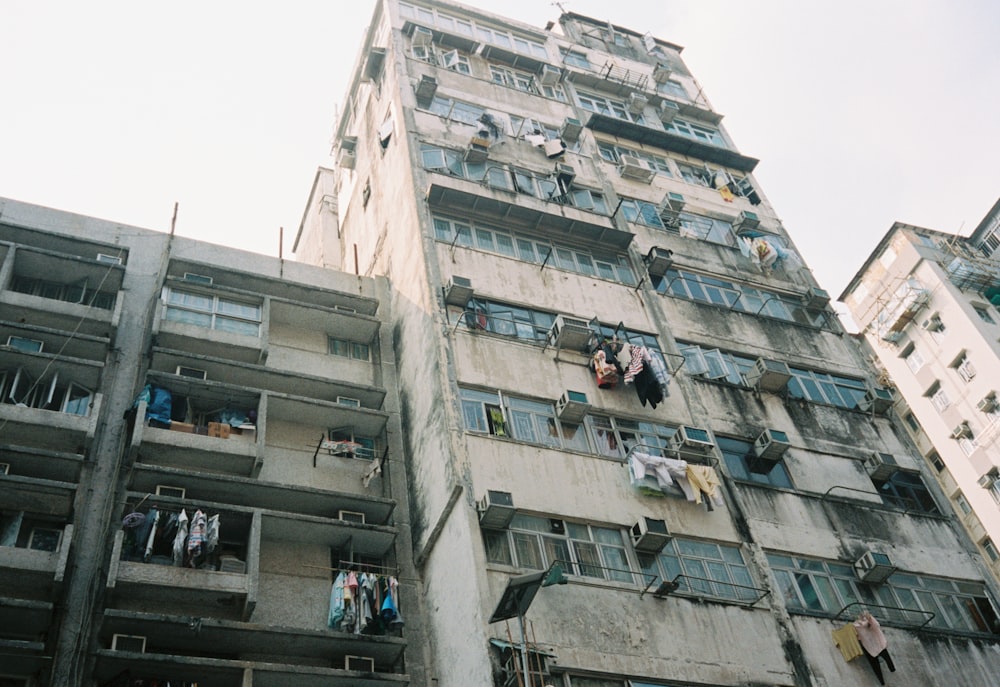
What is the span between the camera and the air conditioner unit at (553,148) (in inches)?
1104

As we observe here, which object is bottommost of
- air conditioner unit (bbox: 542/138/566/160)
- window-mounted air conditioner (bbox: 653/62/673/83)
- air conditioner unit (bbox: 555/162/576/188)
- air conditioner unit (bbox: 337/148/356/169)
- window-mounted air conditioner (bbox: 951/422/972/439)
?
→ window-mounted air conditioner (bbox: 951/422/972/439)

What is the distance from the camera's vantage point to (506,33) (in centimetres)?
3400

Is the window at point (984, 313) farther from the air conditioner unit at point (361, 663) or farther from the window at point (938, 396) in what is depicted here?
the air conditioner unit at point (361, 663)

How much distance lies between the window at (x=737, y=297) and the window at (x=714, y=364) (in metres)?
2.13

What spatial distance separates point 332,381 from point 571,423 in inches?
228

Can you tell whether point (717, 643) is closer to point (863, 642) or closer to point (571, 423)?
point (863, 642)

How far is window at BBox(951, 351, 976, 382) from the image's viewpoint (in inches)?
1578

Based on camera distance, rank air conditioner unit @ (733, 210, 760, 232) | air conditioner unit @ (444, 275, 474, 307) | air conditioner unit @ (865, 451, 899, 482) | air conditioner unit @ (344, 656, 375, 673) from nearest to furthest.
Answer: air conditioner unit @ (344, 656, 375, 673)
air conditioner unit @ (444, 275, 474, 307)
air conditioner unit @ (865, 451, 899, 482)
air conditioner unit @ (733, 210, 760, 232)

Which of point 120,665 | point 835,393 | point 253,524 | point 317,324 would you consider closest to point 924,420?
point 835,393

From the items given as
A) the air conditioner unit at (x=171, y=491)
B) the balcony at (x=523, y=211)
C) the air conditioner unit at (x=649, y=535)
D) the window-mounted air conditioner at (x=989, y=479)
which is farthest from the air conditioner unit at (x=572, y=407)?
the window-mounted air conditioner at (x=989, y=479)

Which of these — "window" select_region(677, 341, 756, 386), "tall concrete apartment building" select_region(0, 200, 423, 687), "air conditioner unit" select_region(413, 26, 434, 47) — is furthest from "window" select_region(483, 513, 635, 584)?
"air conditioner unit" select_region(413, 26, 434, 47)

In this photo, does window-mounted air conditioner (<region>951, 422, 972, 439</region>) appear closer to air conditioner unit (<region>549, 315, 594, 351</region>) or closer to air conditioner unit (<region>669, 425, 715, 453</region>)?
air conditioner unit (<region>669, 425, 715, 453</region>)

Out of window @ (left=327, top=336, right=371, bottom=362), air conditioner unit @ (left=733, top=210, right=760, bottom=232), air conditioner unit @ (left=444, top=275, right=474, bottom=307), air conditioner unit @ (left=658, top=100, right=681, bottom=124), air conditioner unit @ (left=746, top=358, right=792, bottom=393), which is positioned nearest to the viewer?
air conditioner unit @ (left=444, top=275, right=474, bottom=307)

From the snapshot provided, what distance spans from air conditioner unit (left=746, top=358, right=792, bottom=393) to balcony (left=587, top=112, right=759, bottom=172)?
11.7 meters
